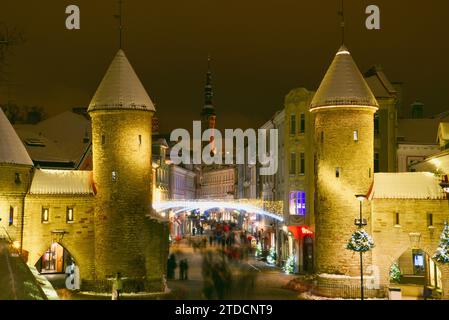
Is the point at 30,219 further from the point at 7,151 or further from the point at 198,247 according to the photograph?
the point at 198,247

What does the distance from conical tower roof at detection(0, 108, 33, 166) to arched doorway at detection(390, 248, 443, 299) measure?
68.6ft

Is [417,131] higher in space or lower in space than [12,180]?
higher

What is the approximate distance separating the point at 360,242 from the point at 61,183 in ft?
51.6

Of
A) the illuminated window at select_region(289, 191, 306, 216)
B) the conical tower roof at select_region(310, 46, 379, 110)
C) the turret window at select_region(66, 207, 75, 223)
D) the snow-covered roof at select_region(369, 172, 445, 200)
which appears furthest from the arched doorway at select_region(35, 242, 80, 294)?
the snow-covered roof at select_region(369, 172, 445, 200)

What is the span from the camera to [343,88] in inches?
1423

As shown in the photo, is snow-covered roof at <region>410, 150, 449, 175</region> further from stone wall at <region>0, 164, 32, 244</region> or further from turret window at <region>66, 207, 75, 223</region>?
stone wall at <region>0, 164, 32, 244</region>

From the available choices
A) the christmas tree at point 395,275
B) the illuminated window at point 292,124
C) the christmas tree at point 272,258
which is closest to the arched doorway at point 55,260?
the christmas tree at point 272,258

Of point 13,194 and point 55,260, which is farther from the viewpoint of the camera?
point 55,260

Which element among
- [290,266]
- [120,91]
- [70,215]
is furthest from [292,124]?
[70,215]

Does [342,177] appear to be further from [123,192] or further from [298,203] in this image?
[298,203]

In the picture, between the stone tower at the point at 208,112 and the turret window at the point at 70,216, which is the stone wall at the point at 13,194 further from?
the stone tower at the point at 208,112

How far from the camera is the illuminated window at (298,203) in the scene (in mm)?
48188

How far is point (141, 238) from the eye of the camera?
1478 inches
